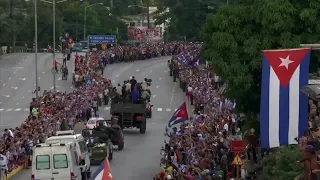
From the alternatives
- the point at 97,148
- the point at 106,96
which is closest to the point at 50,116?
the point at 97,148

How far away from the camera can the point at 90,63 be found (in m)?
88.2

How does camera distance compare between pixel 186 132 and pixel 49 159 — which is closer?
pixel 49 159

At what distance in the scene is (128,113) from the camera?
52.1 metres

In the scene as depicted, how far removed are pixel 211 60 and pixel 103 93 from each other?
39164 millimetres

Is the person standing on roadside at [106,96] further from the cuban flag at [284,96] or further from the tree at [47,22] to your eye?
the tree at [47,22]

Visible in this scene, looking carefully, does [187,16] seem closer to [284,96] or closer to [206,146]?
[206,146]

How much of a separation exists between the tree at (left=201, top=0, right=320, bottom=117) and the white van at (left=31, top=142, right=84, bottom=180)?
19.0 feet

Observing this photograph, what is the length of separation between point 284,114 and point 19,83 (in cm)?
7021

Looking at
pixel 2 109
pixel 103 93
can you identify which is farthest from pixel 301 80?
pixel 2 109

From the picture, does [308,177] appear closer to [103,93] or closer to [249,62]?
[249,62]

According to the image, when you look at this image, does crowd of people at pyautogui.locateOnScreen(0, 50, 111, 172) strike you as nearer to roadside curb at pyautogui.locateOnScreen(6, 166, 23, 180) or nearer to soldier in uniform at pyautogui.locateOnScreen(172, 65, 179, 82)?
roadside curb at pyautogui.locateOnScreen(6, 166, 23, 180)

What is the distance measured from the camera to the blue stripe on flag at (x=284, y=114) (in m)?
17.8

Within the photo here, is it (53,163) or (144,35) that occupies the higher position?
(144,35)

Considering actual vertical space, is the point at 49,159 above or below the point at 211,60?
below
